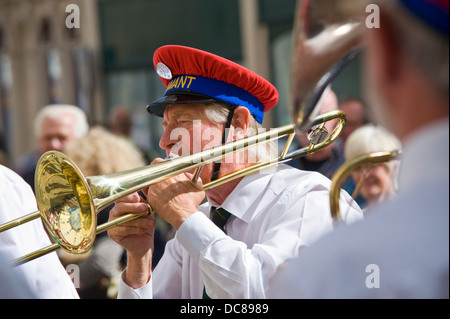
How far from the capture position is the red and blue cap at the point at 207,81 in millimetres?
2387

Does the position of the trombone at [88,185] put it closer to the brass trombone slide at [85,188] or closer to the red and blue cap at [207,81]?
the brass trombone slide at [85,188]

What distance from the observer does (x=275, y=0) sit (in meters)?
7.67

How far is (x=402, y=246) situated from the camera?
0.95 metres

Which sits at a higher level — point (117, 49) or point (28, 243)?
point (117, 49)

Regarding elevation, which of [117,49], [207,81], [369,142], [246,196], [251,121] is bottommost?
[246,196]

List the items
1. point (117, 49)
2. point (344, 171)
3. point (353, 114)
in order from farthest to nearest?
1. point (117, 49)
2. point (353, 114)
3. point (344, 171)

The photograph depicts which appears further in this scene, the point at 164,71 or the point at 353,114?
Answer: the point at 353,114

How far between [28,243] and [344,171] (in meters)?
1.12

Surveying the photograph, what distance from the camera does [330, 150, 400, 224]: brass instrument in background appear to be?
194 cm

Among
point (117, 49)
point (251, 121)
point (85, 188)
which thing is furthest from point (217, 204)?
point (117, 49)

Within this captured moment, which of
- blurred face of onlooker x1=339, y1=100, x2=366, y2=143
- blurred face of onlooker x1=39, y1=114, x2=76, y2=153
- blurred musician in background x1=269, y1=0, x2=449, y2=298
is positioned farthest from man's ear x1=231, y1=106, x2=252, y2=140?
blurred face of onlooker x1=39, y1=114, x2=76, y2=153

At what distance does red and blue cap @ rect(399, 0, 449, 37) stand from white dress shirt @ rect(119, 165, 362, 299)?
1047 millimetres

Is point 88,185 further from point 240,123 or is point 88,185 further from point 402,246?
point 402,246
